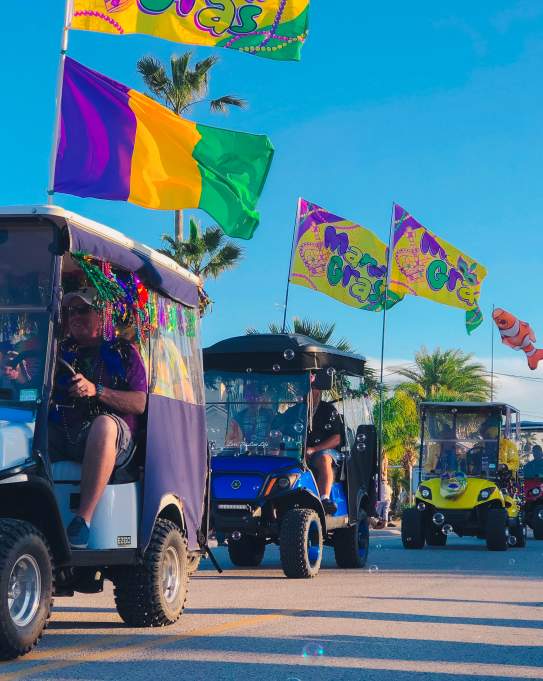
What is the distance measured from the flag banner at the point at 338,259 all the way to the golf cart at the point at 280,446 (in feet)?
34.6

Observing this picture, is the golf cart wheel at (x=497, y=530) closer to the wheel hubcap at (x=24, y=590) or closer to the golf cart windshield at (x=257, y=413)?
the golf cart windshield at (x=257, y=413)

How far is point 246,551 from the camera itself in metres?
16.1

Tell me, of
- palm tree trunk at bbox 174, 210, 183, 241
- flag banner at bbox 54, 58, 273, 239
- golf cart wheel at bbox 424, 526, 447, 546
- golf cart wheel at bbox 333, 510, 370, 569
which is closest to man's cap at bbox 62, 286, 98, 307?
flag banner at bbox 54, 58, 273, 239

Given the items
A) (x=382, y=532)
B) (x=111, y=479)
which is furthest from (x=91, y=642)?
(x=382, y=532)

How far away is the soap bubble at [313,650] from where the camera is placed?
7.21 m

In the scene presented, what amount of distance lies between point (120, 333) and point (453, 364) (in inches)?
1698

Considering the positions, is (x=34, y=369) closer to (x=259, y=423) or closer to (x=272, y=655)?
(x=272, y=655)

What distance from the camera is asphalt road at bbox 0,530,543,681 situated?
6512mm

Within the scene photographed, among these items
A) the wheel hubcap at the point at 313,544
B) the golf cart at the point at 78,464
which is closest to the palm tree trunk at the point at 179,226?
the wheel hubcap at the point at 313,544

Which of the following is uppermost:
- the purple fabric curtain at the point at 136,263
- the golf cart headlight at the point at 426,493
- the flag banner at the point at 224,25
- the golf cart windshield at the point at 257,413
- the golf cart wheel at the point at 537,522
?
the flag banner at the point at 224,25

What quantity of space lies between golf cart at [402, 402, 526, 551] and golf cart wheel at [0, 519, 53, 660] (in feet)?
49.4

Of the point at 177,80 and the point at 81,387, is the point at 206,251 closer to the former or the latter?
the point at 177,80

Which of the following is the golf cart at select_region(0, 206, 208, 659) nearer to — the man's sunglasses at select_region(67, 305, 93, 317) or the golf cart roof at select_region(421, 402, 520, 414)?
the man's sunglasses at select_region(67, 305, 93, 317)

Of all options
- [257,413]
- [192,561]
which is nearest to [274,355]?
[257,413]
